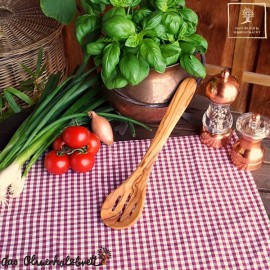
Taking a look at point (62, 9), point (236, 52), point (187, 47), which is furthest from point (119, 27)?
point (236, 52)

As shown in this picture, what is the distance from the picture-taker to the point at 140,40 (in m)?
1.04

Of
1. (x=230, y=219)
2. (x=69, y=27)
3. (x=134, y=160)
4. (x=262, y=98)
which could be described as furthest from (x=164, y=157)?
(x=69, y=27)

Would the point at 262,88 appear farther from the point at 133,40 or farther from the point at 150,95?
the point at 133,40

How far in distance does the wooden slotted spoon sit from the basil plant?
0.28 feet

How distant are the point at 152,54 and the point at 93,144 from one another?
0.32 m

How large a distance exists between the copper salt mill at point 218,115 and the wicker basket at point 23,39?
970mm

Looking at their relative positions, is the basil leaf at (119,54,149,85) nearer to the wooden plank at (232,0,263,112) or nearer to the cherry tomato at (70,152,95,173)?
the cherry tomato at (70,152,95,173)

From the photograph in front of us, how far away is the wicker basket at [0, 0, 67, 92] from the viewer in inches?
72.7

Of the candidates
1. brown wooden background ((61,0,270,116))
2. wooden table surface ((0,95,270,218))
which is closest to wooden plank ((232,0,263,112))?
brown wooden background ((61,0,270,116))

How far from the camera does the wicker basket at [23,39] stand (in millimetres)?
1847

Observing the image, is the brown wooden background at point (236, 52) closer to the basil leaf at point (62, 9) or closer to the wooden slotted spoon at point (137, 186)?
the basil leaf at point (62, 9)

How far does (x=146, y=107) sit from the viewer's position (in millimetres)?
1161

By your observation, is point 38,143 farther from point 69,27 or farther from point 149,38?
point 69,27

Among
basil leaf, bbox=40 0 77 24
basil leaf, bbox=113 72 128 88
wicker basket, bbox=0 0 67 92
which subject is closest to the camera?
basil leaf, bbox=113 72 128 88
